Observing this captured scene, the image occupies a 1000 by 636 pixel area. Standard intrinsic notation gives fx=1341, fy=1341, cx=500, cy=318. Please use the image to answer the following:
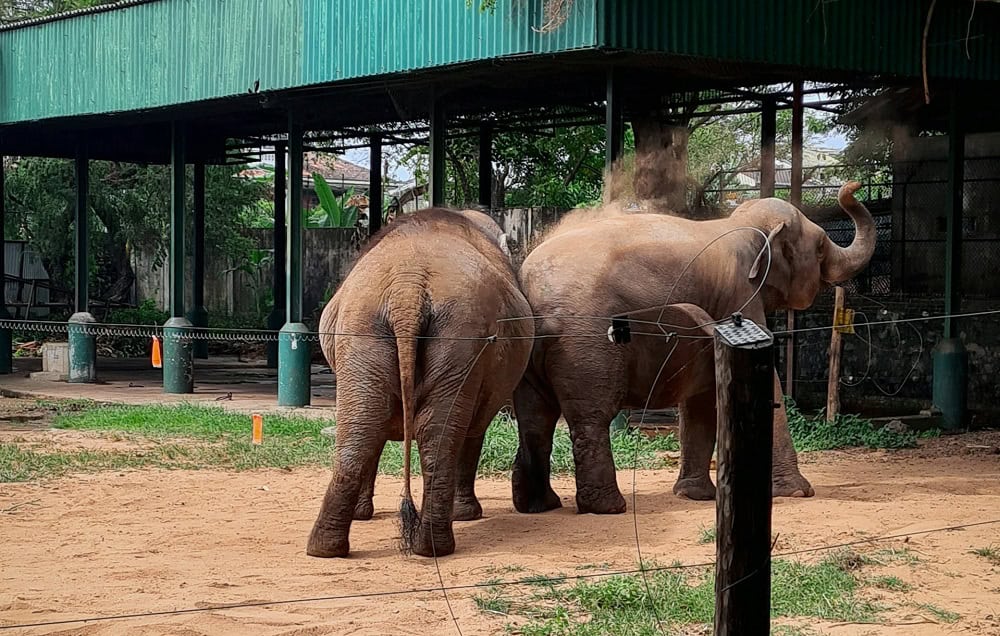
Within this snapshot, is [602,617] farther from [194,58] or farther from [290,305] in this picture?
[194,58]

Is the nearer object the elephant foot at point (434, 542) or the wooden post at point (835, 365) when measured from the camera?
the elephant foot at point (434, 542)

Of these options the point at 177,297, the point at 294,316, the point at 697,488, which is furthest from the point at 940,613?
the point at 177,297

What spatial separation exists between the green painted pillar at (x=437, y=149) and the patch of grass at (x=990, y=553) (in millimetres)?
8257

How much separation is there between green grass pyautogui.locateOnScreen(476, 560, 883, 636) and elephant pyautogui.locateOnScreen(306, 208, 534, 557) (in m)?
1.10

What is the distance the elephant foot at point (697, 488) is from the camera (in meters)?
10.5

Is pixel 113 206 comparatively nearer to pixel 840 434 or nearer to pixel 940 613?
pixel 840 434

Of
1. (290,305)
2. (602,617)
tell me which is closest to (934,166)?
(290,305)

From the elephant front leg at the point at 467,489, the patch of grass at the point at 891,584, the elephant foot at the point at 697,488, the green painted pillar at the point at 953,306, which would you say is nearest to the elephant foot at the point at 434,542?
the elephant front leg at the point at 467,489

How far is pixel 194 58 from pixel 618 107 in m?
6.69

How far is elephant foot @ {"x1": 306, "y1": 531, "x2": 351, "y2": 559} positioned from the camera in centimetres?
804

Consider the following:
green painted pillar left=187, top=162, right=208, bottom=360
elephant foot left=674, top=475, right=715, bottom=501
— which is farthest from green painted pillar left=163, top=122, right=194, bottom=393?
elephant foot left=674, top=475, right=715, bottom=501

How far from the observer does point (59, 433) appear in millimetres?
14469

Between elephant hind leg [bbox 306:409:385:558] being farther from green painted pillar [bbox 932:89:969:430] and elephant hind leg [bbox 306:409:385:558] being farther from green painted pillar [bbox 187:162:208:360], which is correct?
green painted pillar [bbox 187:162:208:360]

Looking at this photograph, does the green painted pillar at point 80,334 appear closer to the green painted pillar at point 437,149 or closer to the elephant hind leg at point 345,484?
the green painted pillar at point 437,149
